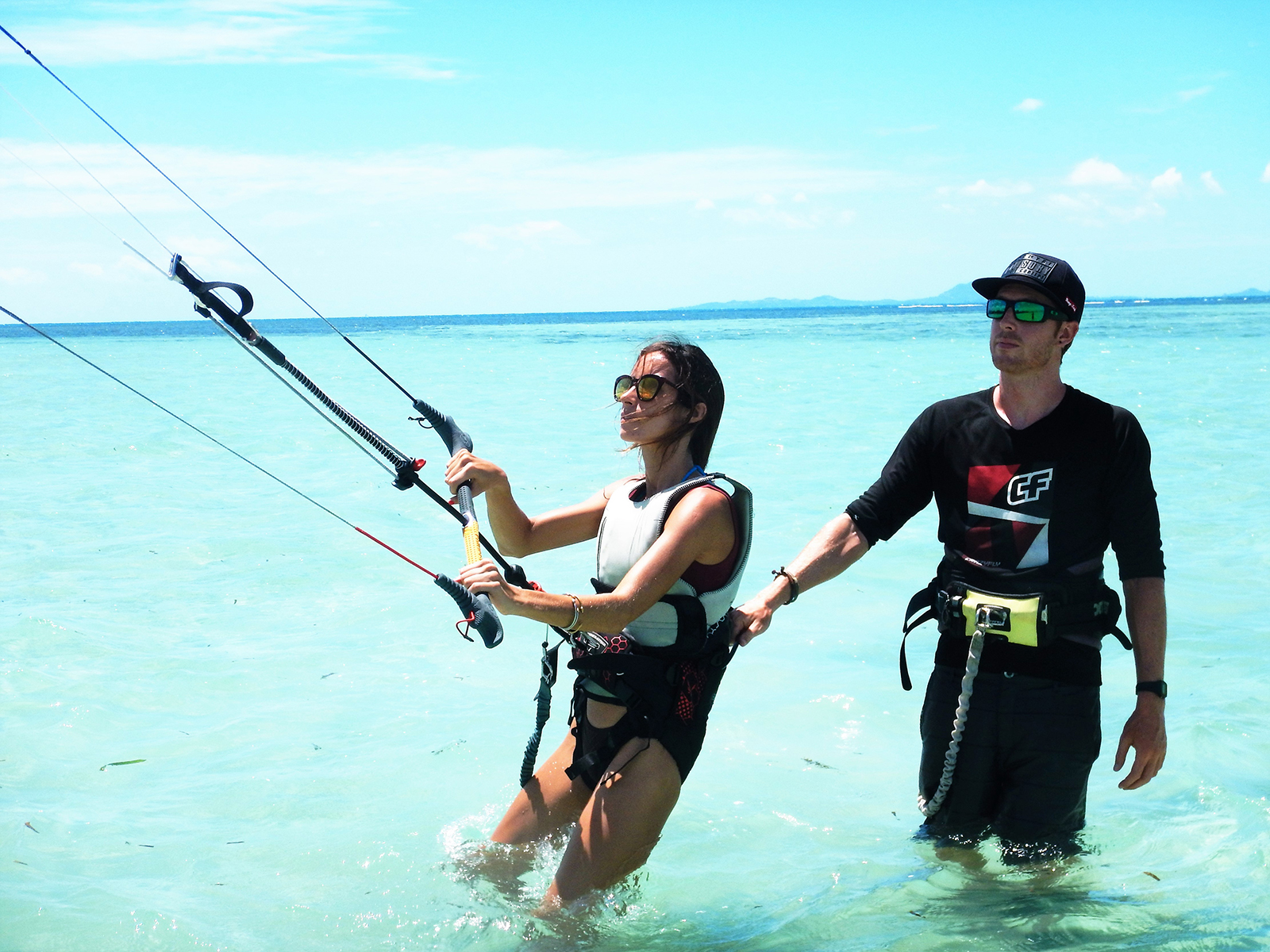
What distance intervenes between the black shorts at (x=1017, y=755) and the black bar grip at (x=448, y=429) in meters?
1.83

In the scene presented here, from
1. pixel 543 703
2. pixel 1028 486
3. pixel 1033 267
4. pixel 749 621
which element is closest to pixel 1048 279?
pixel 1033 267

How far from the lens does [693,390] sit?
3527 mm

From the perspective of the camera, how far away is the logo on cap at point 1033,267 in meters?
3.39

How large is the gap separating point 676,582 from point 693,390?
0.64 metres

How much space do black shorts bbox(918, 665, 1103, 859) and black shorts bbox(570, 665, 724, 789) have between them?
789mm

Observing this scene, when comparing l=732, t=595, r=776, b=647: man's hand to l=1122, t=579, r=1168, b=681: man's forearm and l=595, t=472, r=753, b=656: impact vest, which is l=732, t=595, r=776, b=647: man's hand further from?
l=1122, t=579, r=1168, b=681: man's forearm

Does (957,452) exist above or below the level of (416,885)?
above

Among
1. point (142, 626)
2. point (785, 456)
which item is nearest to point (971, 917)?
point (142, 626)

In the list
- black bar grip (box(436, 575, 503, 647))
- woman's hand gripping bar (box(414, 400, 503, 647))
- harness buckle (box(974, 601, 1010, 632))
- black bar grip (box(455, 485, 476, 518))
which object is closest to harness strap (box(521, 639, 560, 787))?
woman's hand gripping bar (box(414, 400, 503, 647))

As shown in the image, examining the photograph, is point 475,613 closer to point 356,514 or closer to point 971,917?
point 971,917

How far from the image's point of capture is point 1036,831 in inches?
138

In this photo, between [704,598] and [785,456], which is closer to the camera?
[704,598]

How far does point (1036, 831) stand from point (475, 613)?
2021 millimetres

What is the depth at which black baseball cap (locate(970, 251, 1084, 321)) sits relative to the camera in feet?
11.0
